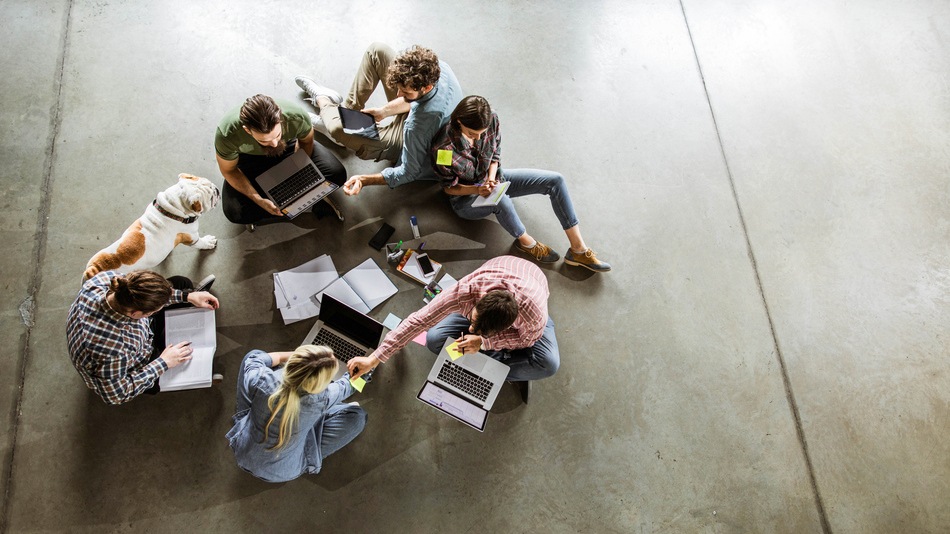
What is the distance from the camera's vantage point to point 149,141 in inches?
140

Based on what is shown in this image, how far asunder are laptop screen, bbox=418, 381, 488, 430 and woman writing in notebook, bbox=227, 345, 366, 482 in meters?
0.39

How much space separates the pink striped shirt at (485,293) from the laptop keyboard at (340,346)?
191mm

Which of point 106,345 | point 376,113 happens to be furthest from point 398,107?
point 106,345

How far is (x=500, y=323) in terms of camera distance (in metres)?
2.51

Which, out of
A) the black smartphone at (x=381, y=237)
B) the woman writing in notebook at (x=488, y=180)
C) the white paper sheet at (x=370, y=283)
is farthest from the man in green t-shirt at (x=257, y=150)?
the woman writing in notebook at (x=488, y=180)

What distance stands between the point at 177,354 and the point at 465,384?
1.57 metres

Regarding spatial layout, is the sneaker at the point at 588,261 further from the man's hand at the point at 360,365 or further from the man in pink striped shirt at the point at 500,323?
the man's hand at the point at 360,365

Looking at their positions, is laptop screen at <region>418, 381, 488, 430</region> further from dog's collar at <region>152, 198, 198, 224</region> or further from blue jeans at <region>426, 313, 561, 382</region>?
dog's collar at <region>152, 198, 198, 224</region>

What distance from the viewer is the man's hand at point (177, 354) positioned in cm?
283

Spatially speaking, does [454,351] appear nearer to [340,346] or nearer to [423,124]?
[340,346]

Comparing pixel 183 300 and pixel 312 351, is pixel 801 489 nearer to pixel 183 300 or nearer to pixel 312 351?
pixel 312 351

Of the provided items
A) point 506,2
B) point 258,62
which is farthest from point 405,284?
point 506,2

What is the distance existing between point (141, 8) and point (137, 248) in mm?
2145

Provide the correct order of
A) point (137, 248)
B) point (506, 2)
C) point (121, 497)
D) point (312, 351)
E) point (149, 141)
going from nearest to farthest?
point (312, 351), point (137, 248), point (121, 497), point (149, 141), point (506, 2)
